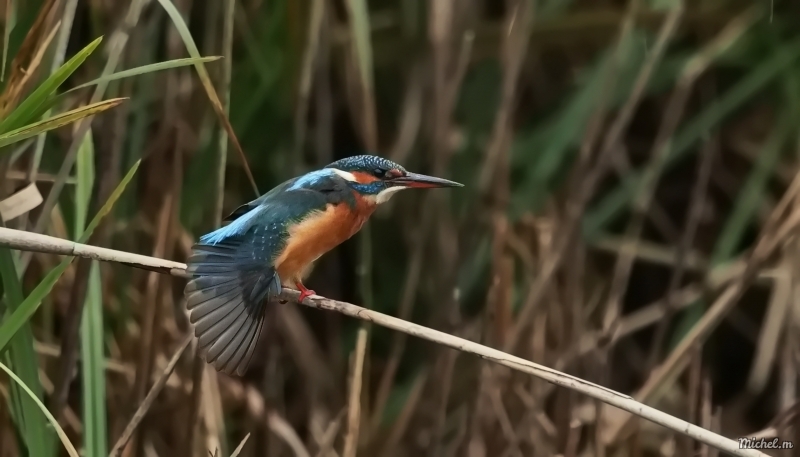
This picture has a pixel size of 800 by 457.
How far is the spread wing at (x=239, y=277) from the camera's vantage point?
1.88ft

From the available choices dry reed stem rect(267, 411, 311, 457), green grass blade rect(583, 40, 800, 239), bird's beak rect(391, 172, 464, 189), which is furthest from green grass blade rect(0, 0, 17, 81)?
green grass blade rect(583, 40, 800, 239)

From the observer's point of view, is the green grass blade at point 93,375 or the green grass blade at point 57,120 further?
the green grass blade at point 93,375

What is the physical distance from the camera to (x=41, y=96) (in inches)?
26.1

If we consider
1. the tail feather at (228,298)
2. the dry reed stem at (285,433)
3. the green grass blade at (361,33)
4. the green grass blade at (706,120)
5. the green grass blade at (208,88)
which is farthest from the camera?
the green grass blade at (706,120)

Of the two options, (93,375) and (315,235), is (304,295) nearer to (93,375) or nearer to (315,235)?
(315,235)

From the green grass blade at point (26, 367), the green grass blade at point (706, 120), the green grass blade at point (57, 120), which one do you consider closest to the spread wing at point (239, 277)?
the green grass blade at point (57, 120)

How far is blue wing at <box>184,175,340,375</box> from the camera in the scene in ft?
1.88

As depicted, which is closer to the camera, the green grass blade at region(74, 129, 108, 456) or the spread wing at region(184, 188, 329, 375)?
the spread wing at region(184, 188, 329, 375)

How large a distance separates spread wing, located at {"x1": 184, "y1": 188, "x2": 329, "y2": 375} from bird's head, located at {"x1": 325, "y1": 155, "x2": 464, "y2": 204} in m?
0.03

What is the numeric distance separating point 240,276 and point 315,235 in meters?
0.08

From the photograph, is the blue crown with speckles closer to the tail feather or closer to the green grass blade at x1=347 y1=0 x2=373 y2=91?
the tail feather

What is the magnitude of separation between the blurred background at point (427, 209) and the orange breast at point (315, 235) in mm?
98

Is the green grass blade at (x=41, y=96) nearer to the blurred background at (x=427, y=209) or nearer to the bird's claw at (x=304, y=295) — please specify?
the blurred background at (x=427, y=209)

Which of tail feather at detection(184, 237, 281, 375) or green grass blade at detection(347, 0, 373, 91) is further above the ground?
green grass blade at detection(347, 0, 373, 91)
